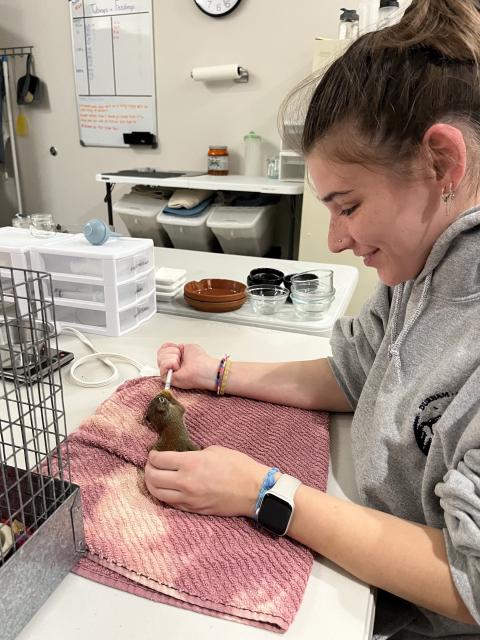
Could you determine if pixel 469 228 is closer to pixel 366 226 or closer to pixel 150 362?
pixel 366 226

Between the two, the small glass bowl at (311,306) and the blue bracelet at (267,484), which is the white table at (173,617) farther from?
the small glass bowl at (311,306)

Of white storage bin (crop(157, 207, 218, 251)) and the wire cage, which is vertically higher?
the wire cage

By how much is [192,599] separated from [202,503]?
0.11m

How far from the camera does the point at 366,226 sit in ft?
1.99

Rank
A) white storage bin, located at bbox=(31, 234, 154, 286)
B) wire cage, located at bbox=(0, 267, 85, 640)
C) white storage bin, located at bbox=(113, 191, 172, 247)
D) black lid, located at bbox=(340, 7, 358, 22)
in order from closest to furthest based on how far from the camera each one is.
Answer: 1. wire cage, located at bbox=(0, 267, 85, 640)
2. white storage bin, located at bbox=(31, 234, 154, 286)
3. black lid, located at bbox=(340, 7, 358, 22)
4. white storage bin, located at bbox=(113, 191, 172, 247)

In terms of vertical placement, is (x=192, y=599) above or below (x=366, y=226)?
below

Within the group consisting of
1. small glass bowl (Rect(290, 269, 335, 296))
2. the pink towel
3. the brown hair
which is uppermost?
the brown hair

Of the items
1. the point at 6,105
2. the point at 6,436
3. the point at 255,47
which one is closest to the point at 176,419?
the point at 6,436

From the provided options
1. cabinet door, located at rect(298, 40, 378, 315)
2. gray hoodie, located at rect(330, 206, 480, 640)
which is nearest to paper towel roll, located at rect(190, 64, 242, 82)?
cabinet door, located at rect(298, 40, 378, 315)

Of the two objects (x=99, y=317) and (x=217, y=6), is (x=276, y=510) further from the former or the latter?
(x=217, y=6)

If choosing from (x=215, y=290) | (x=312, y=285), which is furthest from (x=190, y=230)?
(x=312, y=285)

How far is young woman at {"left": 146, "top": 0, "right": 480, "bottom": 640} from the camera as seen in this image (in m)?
0.50

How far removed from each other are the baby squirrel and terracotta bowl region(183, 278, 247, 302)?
1.61ft

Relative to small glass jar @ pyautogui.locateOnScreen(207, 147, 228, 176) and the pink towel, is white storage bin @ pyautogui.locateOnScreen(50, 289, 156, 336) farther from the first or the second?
small glass jar @ pyautogui.locateOnScreen(207, 147, 228, 176)
